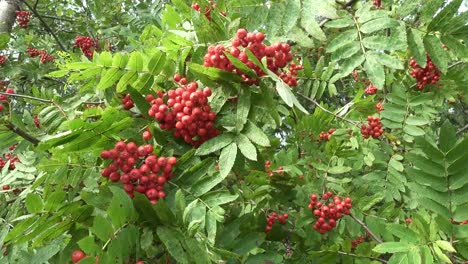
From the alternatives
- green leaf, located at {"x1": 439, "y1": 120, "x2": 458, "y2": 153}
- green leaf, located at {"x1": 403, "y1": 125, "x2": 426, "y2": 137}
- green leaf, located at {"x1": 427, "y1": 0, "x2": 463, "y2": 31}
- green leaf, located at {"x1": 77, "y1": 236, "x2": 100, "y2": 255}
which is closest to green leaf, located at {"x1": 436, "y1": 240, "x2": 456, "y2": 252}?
green leaf, located at {"x1": 439, "y1": 120, "x2": 458, "y2": 153}

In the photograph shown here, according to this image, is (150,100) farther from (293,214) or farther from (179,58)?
(293,214)

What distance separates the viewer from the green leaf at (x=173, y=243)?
1696mm

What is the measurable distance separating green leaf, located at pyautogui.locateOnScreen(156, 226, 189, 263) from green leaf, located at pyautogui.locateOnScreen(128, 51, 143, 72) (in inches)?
28.9

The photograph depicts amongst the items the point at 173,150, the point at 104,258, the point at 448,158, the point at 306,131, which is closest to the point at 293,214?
the point at 306,131

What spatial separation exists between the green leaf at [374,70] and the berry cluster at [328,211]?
1379 mm

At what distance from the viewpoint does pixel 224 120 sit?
6.35 feet

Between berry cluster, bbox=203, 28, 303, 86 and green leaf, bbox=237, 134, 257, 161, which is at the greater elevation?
berry cluster, bbox=203, 28, 303, 86

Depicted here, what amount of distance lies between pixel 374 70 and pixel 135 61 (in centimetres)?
→ 108

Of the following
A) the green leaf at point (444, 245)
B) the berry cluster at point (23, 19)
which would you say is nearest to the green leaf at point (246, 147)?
the green leaf at point (444, 245)

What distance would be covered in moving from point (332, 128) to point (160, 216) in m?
3.00

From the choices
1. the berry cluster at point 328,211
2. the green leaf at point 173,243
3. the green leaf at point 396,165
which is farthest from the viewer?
the green leaf at point 396,165

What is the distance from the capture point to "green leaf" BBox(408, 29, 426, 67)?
2096 mm

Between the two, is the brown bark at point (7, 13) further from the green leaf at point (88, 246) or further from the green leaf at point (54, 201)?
the green leaf at point (88, 246)

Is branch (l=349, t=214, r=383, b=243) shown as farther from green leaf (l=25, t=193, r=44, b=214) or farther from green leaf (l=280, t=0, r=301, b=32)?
green leaf (l=25, t=193, r=44, b=214)
